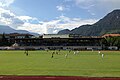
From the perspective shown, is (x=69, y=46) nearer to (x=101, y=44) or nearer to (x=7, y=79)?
(x=101, y=44)

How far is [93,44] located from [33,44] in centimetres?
3182

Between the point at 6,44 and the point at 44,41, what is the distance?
20.6m

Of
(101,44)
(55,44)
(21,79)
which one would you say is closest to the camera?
(21,79)

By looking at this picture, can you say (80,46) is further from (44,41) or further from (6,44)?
(6,44)

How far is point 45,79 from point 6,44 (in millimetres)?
146050

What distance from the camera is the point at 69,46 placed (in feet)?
499

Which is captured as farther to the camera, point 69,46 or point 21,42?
point 21,42

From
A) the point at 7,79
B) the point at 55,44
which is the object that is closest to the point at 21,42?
the point at 55,44

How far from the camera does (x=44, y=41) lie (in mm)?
163000

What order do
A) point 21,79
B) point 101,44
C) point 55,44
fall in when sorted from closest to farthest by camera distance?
1. point 21,79
2. point 101,44
3. point 55,44

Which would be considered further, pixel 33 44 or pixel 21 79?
pixel 33 44

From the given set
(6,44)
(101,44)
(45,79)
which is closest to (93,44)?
(101,44)

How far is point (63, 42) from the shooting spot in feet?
537

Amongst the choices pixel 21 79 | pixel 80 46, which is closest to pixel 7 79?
pixel 21 79
